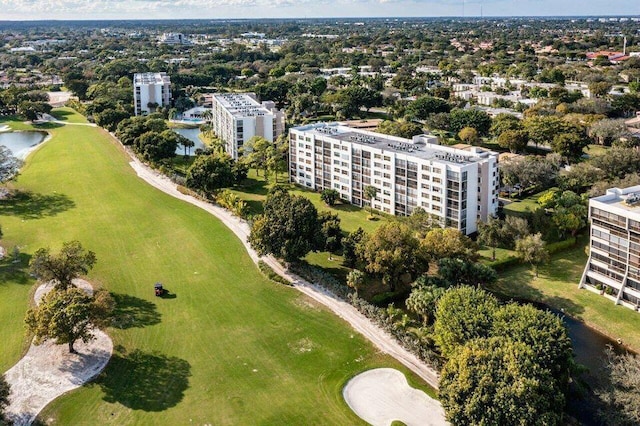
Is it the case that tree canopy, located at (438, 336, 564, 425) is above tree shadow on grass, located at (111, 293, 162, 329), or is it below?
above

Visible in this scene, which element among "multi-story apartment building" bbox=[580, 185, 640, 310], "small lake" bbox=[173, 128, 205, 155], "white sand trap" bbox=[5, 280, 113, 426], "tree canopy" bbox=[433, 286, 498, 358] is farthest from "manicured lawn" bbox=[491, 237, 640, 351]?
"small lake" bbox=[173, 128, 205, 155]

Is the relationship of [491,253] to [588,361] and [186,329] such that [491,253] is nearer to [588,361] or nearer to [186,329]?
[588,361]

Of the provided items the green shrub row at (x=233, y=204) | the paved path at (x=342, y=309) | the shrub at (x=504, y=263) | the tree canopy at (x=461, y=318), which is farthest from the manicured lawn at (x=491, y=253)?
the green shrub row at (x=233, y=204)

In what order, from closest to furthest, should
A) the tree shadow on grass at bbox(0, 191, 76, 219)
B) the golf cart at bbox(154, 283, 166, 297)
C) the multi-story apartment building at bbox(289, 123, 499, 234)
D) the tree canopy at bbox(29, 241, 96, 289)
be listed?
the tree canopy at bbox(29, 241, 96, 289) → the golf cart at bbox(154, 283, 166, 297) → the multi-story apartment building at bbox(289, 123, 499, 234) → the tree shadow on grass at bbox(0, 191, 76, 219)

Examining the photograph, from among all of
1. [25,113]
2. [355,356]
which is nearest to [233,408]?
[355,356]

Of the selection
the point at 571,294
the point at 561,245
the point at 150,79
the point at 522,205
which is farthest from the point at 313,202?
the point at 150,79

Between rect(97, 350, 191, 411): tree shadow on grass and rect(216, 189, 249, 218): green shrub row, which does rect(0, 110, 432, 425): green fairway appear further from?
rect(216, 189, 249, 218): green shrub row

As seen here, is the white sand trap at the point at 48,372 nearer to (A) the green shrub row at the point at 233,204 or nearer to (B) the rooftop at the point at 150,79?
(A) the green shrub row at the point at 233,204
